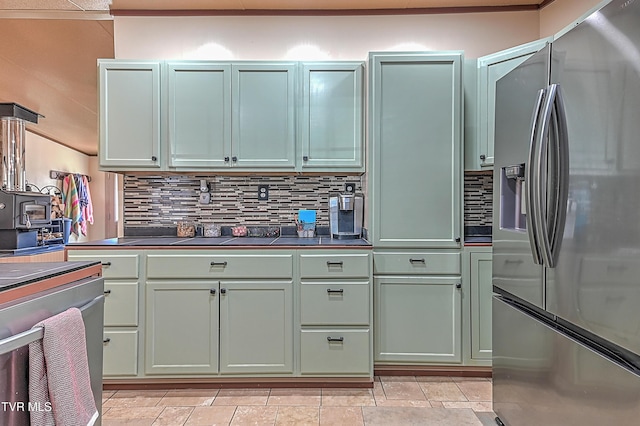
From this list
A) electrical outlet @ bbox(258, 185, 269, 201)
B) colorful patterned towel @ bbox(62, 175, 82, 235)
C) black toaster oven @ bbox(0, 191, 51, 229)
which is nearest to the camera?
electrical outlet @ bbox(258, 185, 269, 201)

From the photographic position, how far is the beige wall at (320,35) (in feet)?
9.30

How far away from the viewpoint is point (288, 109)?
2555 millimetres

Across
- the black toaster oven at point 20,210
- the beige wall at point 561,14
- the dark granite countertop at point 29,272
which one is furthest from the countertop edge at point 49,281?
the black toaster oven at point 20,210

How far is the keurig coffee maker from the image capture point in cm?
263

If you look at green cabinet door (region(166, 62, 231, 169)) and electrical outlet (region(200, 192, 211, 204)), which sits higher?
green cabinet door (region(166, 62, 231, 169))

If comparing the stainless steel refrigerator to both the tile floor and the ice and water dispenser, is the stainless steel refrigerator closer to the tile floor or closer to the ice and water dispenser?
the ice and water dispenser

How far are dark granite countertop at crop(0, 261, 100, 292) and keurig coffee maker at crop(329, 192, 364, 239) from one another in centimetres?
169

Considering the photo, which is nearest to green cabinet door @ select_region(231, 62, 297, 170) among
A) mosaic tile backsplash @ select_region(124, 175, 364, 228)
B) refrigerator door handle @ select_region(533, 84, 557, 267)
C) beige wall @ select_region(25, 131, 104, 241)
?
mosaic tile backsplash @ select_region(124, 175, 364, 228)

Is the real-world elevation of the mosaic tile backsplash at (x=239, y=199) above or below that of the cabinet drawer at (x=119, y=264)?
above

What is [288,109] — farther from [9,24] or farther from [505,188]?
[9,24]

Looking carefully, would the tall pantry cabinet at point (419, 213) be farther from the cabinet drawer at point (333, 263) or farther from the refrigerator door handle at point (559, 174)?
the refrigerator door handle at point (559, 174)

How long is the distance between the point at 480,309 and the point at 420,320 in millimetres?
401

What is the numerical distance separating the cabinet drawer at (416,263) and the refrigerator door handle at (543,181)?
3.53 ft

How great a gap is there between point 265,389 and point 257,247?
34.9 inches
